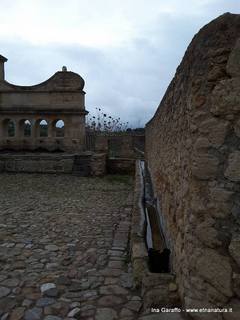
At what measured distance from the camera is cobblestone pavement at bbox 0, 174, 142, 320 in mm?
2932

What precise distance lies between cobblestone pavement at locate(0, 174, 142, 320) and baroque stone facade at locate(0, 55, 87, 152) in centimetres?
A: 905

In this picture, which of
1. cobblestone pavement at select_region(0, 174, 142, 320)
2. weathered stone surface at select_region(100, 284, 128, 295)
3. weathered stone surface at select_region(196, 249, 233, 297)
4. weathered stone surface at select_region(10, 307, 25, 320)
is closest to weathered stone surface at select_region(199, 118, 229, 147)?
weathered stone surface at select_region(196, 249, 233, 297)

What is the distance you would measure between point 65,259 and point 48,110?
548 inches

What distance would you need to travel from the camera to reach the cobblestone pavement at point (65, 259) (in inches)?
115

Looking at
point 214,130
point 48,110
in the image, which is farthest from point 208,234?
point 48,110

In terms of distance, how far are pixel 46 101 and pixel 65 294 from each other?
15344 mm

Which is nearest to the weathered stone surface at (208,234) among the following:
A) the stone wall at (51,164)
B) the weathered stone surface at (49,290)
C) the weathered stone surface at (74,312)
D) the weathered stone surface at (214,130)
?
the weathered stone surface at (214,130)

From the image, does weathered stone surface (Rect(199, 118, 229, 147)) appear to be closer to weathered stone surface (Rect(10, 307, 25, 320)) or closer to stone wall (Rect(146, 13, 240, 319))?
stone wall (Rect(146, 13, 240, 319))

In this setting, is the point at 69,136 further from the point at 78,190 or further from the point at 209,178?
the point at 209,178

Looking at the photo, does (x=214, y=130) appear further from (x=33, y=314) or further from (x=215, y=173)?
(x=33, y=314)

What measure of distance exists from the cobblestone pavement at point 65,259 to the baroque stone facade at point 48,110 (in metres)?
9.05

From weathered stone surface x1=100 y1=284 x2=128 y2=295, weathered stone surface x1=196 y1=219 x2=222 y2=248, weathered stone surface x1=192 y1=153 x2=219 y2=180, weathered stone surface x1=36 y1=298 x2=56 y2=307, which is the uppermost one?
weathered stone surface x1=192 y1=153 x2=219 y2=180

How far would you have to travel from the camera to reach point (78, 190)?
9898 mm

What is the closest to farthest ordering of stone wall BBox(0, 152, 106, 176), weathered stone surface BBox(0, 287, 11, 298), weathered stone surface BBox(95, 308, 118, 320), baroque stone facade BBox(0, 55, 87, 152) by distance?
weathered stone surface BBox(95, 308, 118, 320)
weathered stone surface BBox(0, 287, 11, 298)
stone wall BBox(0, 152, 106, 176)
baroque stone facade BBox(0, 55, 87, 152)
